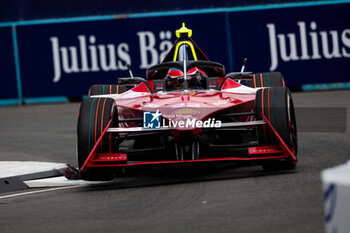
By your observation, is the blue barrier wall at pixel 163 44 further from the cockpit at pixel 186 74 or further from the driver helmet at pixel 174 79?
the driver helmet at pixel 174 79

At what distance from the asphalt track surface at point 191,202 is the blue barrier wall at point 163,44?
720 centimetres

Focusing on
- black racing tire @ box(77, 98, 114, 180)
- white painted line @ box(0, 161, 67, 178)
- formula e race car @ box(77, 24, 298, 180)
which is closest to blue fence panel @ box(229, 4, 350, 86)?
formula e race car @ box(77, 24, 298, 180)

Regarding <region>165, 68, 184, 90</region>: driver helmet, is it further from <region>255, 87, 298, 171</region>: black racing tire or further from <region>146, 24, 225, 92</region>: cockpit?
<region>255, 87, 298, 171</region>: black racing tire

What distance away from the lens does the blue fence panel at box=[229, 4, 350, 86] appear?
16.8 metres

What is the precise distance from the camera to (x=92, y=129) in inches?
297

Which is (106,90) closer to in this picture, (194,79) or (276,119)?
(194,79)

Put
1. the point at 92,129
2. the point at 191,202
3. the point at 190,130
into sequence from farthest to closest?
the point at 92,129 → the point at 190,130 → the point at 191,202

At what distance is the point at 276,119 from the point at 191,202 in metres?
1.60

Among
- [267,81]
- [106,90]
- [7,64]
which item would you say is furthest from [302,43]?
[106,90]

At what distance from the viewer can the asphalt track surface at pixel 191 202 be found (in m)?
5.48

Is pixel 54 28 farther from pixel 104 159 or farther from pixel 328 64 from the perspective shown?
pixel 104 159

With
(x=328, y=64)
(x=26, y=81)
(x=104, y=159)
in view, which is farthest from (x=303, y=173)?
(x=26, y=81)

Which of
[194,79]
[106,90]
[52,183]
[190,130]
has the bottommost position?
[52,183]

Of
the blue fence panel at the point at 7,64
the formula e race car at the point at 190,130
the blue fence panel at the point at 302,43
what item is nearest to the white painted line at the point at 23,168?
the formula e race car at the point at 190,130
